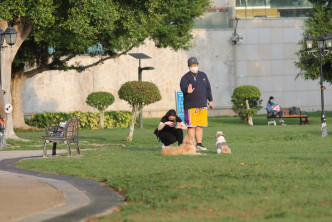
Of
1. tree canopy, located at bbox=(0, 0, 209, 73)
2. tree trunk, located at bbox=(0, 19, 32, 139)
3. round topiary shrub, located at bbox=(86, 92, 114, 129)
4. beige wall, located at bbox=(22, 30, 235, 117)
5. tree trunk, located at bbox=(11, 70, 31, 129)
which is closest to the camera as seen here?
tree canopy, located at bbox=(0, 0, 209, 73)

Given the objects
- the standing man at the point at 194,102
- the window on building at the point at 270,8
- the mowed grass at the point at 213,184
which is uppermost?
the window on building at the point at 270,8

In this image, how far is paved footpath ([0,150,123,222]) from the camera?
7387 millimetres

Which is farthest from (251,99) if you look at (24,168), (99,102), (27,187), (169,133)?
(27,187)

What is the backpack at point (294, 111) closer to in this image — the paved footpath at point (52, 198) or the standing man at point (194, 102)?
the standing man at point (194, 102)

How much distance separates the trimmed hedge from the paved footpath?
25.6m

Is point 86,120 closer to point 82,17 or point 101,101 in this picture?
point 101,101

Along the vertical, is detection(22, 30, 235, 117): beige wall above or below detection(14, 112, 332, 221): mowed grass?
above

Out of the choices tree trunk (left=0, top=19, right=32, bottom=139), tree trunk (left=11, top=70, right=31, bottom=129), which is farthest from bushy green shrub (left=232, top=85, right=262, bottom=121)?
tree trunk (left=0, top=19, right=32, bottom=139)

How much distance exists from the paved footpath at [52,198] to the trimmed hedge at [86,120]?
2560 centimetres

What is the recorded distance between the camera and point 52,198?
8.70 metres

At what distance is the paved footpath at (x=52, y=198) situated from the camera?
7.39 metres

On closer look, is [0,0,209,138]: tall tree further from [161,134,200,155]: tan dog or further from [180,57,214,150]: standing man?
[161,134,200,155]: tan dog

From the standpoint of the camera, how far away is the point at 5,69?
25.0m

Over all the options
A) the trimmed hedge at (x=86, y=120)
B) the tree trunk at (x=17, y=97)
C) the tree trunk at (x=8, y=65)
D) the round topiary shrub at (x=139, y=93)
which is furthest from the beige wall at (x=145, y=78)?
the round topiary shrub at (x=139, y=93)
